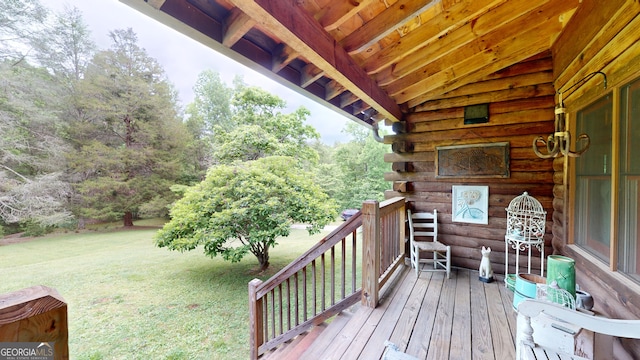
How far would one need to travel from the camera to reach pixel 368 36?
5.98 feet

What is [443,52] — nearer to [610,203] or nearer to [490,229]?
[610,203]

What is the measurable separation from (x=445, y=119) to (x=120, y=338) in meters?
6.02

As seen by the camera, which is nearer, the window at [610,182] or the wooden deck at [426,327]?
the window at [610,182]

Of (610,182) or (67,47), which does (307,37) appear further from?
(67,47)

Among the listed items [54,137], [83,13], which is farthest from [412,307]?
[83,13]

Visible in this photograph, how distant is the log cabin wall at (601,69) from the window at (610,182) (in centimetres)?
6

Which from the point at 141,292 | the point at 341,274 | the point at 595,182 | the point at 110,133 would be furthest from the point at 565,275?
the point at 110,133

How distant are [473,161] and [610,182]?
1574 mm

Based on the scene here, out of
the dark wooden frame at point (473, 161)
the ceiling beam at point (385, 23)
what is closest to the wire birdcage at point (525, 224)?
the dark wooden frame at point (473, 161)

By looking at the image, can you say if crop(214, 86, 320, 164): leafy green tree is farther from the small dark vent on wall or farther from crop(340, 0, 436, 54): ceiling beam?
crop(340, 0, 436, 54): ceiling beam

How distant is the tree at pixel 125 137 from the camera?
955 cm

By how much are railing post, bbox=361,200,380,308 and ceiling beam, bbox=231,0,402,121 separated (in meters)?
1.22

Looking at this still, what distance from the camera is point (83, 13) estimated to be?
910 centimetres

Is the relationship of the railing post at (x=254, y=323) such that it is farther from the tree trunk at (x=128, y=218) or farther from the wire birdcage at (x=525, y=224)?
the tree trunk at (x=128, y=218)
